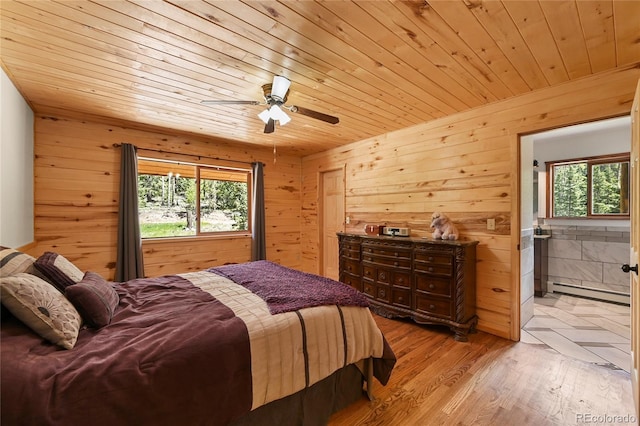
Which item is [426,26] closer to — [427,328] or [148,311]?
[148,311]

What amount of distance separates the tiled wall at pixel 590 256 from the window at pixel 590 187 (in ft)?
0.83

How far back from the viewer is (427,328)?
310 cm

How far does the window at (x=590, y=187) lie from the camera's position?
3975 mm

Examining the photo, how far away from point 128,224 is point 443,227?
3.80 m

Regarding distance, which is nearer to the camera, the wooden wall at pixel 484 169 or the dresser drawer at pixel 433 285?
the wooden wall at pixel 484 169

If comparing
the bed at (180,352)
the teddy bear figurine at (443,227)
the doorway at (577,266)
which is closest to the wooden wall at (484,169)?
the teddy bear figurine at (443,227)

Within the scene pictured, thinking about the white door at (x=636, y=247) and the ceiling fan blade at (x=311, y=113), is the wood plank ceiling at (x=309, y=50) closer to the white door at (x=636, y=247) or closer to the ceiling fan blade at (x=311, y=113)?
the ceiling fan blade at (x=311, y=113)

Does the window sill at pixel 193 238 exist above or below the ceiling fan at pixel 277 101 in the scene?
below

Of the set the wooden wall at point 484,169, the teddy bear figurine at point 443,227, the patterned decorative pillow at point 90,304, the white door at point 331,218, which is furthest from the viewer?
the white door at point 331,218

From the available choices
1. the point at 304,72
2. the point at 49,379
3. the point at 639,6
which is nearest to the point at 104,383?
the point at 49,379

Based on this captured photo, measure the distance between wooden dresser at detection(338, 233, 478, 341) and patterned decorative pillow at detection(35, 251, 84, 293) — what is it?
2.81 metres

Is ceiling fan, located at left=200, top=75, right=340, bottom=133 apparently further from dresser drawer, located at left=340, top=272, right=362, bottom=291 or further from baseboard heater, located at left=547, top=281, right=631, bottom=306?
baseboard heater, located at left=547, top=281, right=631, bottom=306

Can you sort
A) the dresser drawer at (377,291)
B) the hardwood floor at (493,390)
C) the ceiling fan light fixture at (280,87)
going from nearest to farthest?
the hardwood floor at (493,390)
the ceiling fan light fixture at (280,87)
the dresser drawer at (377,291)

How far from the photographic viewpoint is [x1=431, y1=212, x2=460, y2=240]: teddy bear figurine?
3.06m
